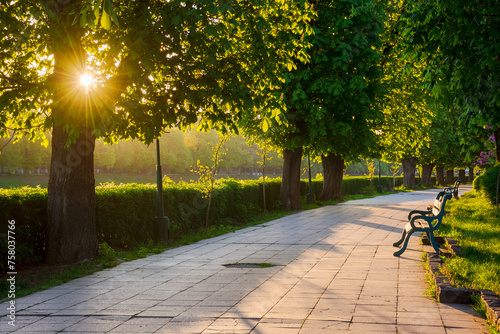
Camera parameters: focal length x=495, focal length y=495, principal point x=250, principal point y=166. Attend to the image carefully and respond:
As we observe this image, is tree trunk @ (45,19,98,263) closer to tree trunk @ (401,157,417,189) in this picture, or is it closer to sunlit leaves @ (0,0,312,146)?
sunlit leaves @ (0,0,312,146)

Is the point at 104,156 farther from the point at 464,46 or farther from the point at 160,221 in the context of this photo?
the point at 464,46

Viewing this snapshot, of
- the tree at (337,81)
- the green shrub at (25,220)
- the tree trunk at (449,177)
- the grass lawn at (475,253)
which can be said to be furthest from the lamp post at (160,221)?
the tree trunk at (449,177)

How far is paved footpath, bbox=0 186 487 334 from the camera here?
203 inches

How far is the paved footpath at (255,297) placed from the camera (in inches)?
203

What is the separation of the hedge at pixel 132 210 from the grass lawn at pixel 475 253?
716 cm

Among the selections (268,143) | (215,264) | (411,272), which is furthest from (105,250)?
(268,143)

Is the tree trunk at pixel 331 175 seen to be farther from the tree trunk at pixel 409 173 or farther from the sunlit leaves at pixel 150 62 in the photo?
the tree trunk at pixel 409 173

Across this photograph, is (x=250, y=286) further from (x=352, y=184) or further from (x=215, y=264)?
(x=352, y=184)

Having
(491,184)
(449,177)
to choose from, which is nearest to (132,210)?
(491,184)

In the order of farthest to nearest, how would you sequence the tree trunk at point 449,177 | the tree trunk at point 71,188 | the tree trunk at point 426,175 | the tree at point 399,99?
the tree trunk at point 449,177
the tree trunk at point 426,175
the tree at point 399,99
the tree trunk at point 71,188

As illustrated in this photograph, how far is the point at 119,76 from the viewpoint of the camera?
903 cm

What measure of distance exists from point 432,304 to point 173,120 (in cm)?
558

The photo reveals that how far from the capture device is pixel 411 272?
7793mm

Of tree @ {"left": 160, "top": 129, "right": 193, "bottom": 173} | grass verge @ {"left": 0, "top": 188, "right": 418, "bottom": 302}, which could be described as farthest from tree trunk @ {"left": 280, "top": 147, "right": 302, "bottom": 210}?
tree @ {"left": 160, "top": 129, "right": 193, "bottom": 173}
